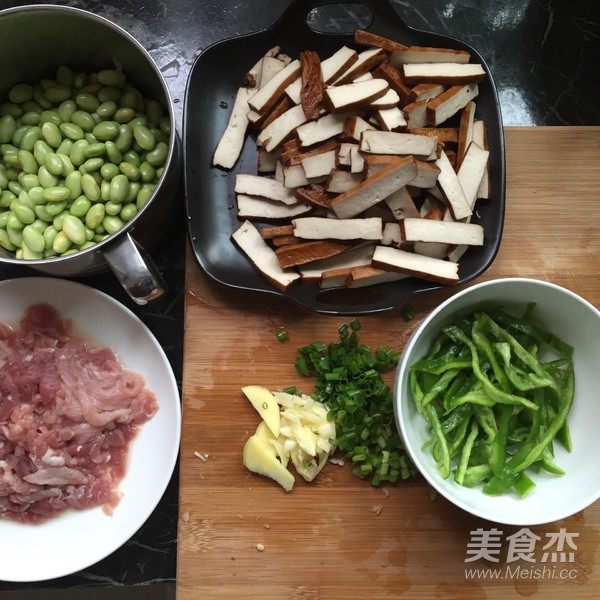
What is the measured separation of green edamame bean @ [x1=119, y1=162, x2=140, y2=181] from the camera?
142 centimetres

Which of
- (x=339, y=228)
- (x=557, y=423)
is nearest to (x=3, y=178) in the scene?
(x=339, y=228)

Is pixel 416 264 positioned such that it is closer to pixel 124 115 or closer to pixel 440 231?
pixel 440 231

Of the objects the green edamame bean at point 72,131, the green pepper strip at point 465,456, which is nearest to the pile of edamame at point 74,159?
the green edamame bean at point 72,131

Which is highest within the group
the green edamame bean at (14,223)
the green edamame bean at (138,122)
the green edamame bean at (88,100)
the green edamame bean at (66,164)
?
the green edamame bean at (88,100)

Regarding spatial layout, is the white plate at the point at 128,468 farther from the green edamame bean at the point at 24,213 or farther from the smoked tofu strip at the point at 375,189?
the smoked tofu strip at the point at 375,189

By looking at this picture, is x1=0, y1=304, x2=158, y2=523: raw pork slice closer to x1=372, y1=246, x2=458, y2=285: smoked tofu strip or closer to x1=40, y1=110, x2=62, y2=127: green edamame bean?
x1=40, y1=110, x2=62, y2=127: green edamame bean

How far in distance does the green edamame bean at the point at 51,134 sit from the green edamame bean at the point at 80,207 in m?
0.13

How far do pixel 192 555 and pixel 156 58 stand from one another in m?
1.18

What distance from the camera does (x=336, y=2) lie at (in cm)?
146

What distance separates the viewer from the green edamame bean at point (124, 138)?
1.44 m

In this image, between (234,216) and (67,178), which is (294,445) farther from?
(67,178)

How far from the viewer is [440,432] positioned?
1307 millimetres

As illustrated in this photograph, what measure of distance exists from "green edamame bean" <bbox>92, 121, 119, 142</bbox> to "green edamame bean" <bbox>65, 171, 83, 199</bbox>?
10cm

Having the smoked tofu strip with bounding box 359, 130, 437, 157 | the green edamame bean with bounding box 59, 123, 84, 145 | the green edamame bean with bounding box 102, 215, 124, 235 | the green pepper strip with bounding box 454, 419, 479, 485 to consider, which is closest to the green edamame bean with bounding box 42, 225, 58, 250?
the green edamame bean with bounding box 102, 215, 124, 235
